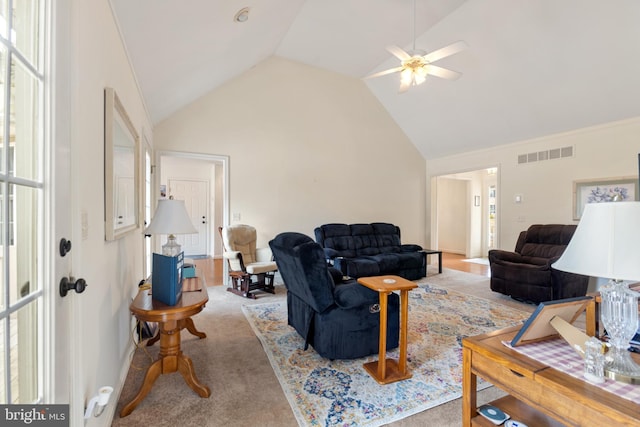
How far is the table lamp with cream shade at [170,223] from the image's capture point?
2.09 meters

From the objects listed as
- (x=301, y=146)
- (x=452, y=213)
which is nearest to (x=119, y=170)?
(x=301, y=146)

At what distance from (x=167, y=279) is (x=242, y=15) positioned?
242cm

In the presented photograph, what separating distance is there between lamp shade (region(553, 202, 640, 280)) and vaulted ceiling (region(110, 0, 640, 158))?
2.55m

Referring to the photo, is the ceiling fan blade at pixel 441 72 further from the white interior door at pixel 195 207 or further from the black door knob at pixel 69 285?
the white interior door at pixel 195 207

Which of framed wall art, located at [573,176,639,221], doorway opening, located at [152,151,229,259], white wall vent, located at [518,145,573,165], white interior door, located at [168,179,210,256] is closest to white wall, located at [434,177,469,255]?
white wall vent, located at [518,145,573,165]

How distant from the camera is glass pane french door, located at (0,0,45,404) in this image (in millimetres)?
777

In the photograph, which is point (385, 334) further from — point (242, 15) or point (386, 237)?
point (386, 237)

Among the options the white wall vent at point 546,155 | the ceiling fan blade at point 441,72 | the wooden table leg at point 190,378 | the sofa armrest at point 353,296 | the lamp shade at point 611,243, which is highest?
the ceiling fan blade at point 441,72

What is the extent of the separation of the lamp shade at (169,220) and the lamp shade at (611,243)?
219 centimetres

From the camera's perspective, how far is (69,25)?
44.1 inches

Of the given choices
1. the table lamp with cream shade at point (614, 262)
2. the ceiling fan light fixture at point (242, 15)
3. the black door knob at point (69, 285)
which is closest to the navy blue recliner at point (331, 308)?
the black door knob at point (69, 285)

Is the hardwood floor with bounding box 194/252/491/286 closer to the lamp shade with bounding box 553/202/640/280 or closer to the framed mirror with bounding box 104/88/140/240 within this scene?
the framed mirror with bounding box 104/88/140/240

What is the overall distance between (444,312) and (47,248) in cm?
370

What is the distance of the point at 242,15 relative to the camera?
271cm
